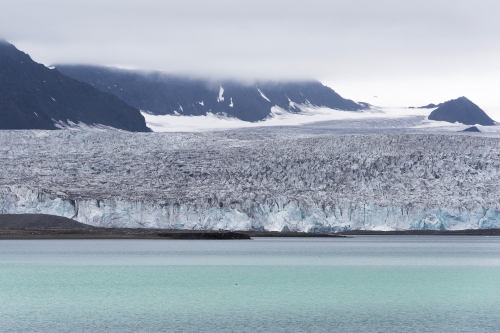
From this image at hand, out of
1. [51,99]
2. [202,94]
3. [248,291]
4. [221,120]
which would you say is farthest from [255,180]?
[202,94]

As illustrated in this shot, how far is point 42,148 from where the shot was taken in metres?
48.6

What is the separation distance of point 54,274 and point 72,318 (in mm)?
8744

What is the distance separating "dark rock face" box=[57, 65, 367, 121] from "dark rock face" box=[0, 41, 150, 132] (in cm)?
888

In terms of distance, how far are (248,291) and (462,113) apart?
91.6 meters

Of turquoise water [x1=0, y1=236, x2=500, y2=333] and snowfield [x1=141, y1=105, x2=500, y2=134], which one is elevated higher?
snowfield [x1=141, y1=105, x2=500, y2=134]

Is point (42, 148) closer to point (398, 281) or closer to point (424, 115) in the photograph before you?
point (398, 281)

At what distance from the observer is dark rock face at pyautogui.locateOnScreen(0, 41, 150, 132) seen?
372ft

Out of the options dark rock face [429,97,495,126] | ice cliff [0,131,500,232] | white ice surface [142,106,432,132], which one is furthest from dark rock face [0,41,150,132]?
→ ice cliff [0,131,500,232]

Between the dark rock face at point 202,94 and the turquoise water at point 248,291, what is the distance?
96392mm

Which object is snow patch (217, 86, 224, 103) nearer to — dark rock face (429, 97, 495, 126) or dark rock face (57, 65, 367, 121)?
dark rock face (57, 65, 367, 121)

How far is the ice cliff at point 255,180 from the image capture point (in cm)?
4169

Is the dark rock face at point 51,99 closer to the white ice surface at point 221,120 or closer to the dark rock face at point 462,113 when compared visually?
the white ice surface at point 221,120

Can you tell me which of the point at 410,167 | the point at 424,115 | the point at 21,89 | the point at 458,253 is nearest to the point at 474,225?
the point at 410,167

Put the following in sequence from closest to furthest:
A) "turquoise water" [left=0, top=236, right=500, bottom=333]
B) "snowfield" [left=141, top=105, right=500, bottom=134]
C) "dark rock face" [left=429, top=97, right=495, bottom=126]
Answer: "turquoise water" [left=0, top=236, right=500, bottom=333] < "dark rock face" [left=429, top=97, right=495, bottom=126] < "snowfield" [left=141, top=105, right=500, bottom=134]
